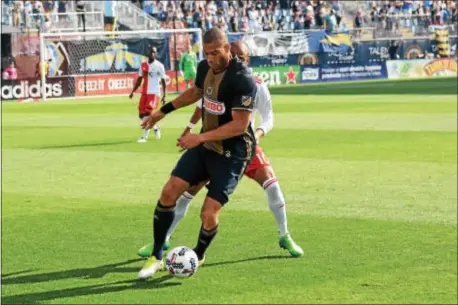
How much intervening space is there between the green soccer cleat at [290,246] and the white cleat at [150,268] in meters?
1.46

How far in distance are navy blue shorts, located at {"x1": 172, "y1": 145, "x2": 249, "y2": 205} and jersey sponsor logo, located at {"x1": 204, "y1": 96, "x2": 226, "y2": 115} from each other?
1.13ft

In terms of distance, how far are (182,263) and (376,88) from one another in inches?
1437

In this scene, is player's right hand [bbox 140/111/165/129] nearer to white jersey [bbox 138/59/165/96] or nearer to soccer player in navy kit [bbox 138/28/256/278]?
soccer player in navy kit [bbox 138/28/256/278]

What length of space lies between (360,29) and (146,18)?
11.7 metres

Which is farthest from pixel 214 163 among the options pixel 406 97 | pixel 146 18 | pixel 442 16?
pixel 442 16

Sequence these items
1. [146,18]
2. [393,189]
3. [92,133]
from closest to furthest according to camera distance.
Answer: [393,189], [92,133], [146,18]

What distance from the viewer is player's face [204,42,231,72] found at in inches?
367

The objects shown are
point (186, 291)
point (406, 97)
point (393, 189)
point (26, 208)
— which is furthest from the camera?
point (406, 97)

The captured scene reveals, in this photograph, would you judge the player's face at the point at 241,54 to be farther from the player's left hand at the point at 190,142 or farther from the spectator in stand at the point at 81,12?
the spectator in stand at the point at 81,12

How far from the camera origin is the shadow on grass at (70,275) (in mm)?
9727

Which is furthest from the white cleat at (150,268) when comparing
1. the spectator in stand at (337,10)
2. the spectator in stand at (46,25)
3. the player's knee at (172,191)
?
the spectator in stand at (337,10)

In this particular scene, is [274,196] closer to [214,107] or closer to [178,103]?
[178,103]

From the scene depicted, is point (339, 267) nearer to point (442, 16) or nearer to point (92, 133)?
point (92, 133)

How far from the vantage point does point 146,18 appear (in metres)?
56.7
